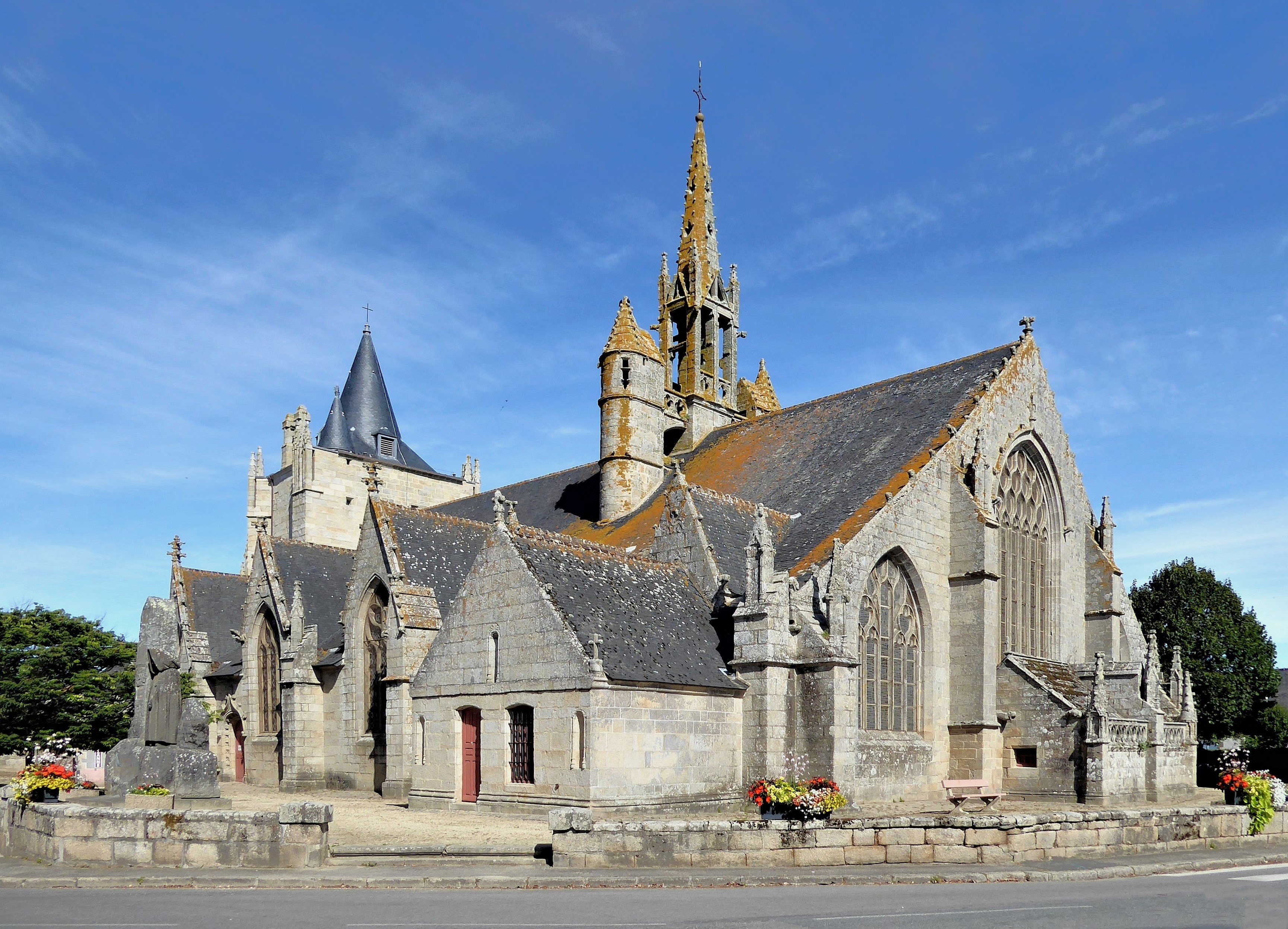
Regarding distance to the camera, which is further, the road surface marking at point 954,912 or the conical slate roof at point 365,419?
the conical slate roof at point 365,419

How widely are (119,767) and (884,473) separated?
16616 millimetres

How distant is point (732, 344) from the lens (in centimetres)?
3978

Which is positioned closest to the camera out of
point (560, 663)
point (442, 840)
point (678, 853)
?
point (678, 853)

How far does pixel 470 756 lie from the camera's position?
21.3 metres

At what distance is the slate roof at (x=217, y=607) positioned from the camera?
3553 centimetres

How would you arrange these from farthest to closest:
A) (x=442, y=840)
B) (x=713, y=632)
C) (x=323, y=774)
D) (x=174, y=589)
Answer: (x=174, y=589), (x=323, y=774), (x=713, y=632), (x=442, y=840)

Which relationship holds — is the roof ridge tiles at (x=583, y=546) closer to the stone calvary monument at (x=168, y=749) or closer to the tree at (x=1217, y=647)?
the stone calvary monument at (x=168, y=749)

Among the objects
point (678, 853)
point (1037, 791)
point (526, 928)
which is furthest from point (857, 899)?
point (1037, 791)

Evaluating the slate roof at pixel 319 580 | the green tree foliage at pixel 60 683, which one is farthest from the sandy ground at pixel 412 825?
the green tree foliage at pixel 60 683

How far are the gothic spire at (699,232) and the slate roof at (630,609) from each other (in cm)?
1750

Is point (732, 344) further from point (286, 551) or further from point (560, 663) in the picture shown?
point (560, 663)

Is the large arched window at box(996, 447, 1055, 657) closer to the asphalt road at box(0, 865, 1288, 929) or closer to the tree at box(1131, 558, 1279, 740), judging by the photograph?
the asphalt road at box(0, 865, 1288, 929)

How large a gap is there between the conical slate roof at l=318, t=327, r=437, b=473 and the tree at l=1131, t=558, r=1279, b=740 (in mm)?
31792

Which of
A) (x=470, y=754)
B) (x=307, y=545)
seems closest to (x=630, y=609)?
(x=470, y=754)
